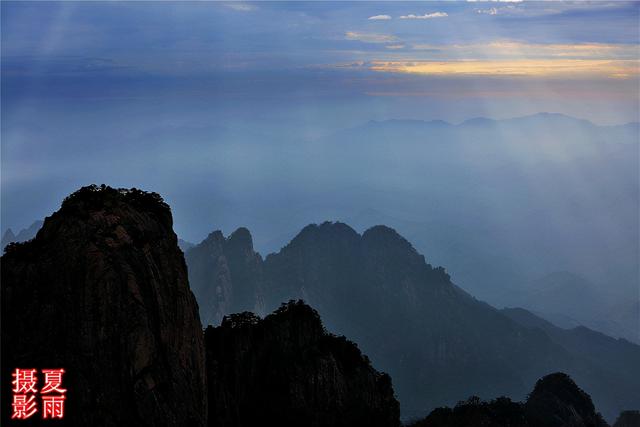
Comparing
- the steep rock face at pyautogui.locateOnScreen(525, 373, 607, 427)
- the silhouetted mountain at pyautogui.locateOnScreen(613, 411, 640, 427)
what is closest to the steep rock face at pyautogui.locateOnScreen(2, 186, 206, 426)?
the steep rock face at pyautogui.locateOnScreen(525, 373, 607, 427)

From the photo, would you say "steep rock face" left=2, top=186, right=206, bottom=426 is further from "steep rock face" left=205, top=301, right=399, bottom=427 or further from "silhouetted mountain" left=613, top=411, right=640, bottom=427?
"silhouetted mountain" left=613, top=411, right=640, bottom=427

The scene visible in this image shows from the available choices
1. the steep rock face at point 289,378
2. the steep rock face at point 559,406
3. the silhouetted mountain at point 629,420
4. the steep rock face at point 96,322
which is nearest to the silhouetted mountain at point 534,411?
the steep rock face at point 559,406

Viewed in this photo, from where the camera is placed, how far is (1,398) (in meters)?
31.7

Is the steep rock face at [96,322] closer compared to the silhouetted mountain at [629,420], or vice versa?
the steep rock face at [96,322]

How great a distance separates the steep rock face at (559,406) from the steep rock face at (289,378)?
41.7 m

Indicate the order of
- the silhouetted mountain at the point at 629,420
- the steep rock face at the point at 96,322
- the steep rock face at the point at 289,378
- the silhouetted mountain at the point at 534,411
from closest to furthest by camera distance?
the steep rock face at the point at 96,322 < the steep rock face at the point at 289,378 < the silhouetted mountain at the point at 534,411 < the silhouetted mountain at the point at 629,420

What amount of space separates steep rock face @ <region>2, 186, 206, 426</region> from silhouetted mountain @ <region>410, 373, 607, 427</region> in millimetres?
43227

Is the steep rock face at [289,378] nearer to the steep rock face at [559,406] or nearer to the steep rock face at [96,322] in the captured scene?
the steep rock face at [96,322]

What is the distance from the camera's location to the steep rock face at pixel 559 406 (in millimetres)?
82250

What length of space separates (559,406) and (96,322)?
74294mm

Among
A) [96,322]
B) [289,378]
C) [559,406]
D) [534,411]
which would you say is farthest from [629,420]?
[96,322]

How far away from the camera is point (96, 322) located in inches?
1238

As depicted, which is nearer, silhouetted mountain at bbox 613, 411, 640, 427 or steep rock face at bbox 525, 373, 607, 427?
steep rock face at bbox 525, 373, 607, 427

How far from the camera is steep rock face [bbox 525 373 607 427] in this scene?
82.2 meters
